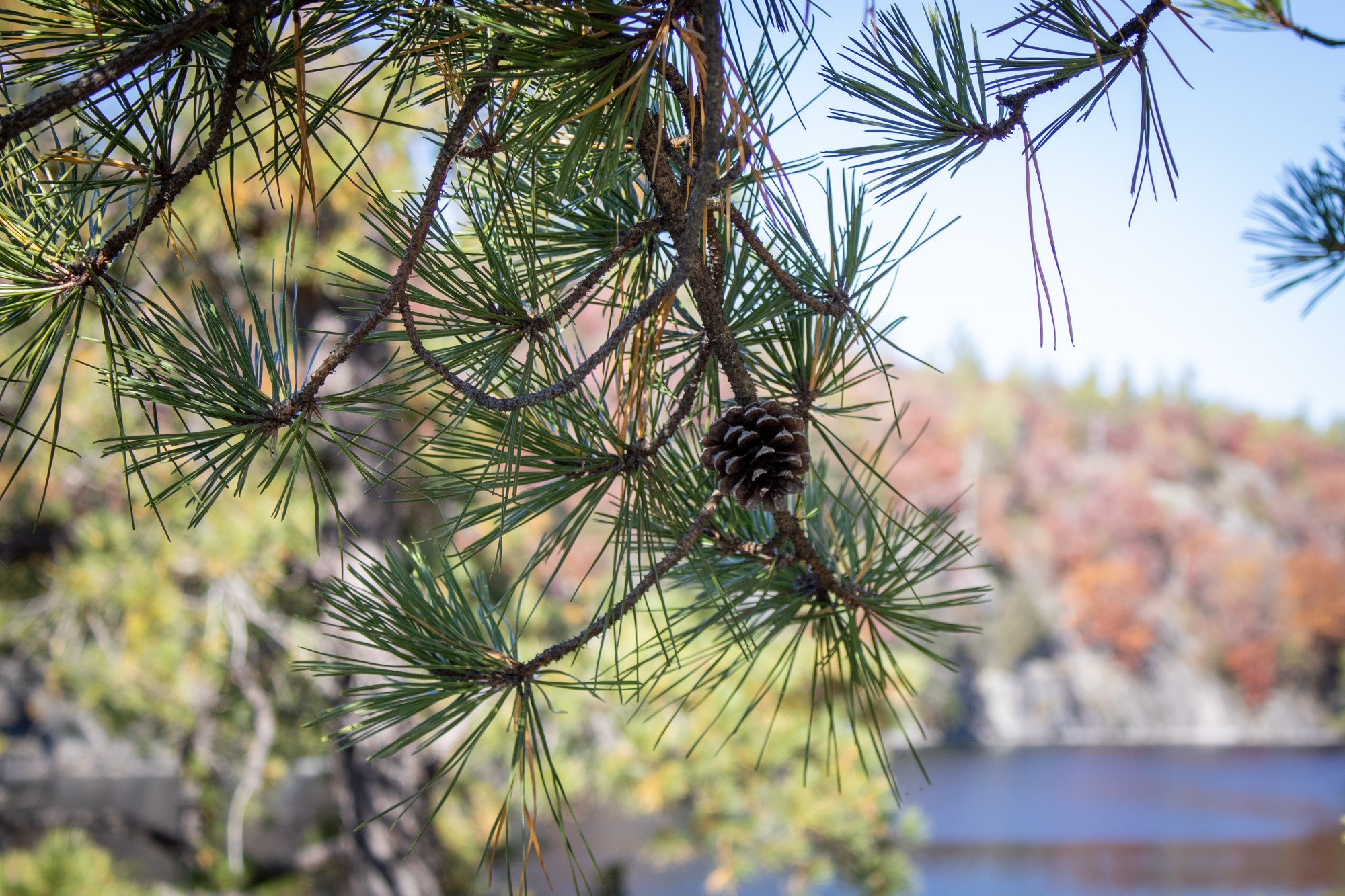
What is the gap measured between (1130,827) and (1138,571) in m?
6.25

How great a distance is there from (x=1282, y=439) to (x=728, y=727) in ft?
50.2

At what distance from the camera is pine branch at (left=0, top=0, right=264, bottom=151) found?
0.24 meters

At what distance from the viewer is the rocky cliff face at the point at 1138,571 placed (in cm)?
878

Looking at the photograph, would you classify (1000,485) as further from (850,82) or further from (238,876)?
(850,82)

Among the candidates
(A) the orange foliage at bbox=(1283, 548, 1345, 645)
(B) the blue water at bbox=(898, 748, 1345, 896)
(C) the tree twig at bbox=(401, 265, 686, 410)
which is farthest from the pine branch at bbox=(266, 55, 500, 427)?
(A) the orange foliage at bbox=(1283, 548, 1345, 645)

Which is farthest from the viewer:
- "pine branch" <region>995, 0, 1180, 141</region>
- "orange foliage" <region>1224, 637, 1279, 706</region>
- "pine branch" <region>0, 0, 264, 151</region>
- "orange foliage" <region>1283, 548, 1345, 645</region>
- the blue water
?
"orange foliage" <region>1283, 548, 1345, 645</region>

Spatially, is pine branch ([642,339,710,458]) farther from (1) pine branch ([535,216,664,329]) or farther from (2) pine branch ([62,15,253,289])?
(2) pine branch ([62,15,253,289])

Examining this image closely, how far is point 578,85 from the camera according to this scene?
0.36 meters

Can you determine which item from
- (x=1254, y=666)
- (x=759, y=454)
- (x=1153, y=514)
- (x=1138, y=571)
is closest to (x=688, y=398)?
(x=759, y=454)

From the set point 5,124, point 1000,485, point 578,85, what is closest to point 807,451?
point 578,85

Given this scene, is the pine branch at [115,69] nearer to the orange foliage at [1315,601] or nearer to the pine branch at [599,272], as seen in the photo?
the pine branch at [599,272]

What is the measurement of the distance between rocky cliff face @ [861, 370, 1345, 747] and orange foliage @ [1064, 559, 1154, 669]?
0.02 meters

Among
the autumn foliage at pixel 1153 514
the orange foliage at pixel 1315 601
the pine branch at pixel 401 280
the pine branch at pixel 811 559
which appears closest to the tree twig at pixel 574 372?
the pine branch at pixel 401 280

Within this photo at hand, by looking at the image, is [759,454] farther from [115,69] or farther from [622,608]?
[115,69]
